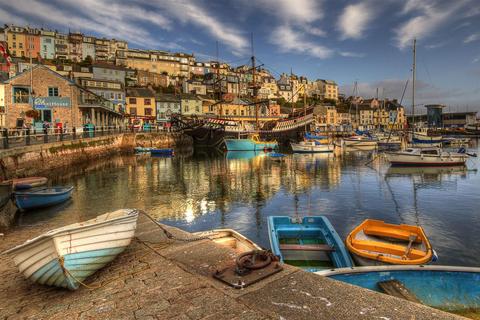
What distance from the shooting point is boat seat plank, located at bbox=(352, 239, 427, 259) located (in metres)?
7.94

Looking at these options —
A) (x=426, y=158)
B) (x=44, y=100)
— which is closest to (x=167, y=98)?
(x=44, y=100)

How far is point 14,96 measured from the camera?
1566 inches

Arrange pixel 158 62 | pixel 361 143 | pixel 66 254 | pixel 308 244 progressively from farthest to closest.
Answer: pixel 158 62 → pixel 361 143 → pixel 308 244 → pixel 66 254

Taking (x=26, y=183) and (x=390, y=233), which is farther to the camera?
(x=26, y=183)

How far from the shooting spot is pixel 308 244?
971 centimetres

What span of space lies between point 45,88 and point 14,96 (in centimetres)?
364

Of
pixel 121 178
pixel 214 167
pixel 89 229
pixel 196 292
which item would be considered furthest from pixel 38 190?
pixel 214 167

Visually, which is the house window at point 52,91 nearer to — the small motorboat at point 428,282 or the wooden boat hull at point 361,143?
the small motorboat at point 428,282

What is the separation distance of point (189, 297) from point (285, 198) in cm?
1419

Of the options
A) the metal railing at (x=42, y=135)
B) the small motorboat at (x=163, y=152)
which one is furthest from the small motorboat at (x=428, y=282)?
the small motorboat at (x=163, y=152)

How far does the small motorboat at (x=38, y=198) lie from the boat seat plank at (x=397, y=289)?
584 inches

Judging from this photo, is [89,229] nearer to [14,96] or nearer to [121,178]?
[121,178]

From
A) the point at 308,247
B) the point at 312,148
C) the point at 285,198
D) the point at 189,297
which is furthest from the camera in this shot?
the point at 312,148

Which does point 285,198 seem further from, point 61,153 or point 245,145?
point 245,145
